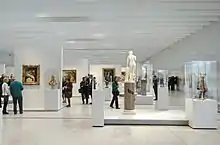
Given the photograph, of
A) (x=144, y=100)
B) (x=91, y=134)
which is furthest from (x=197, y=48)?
(x=91, y=134)

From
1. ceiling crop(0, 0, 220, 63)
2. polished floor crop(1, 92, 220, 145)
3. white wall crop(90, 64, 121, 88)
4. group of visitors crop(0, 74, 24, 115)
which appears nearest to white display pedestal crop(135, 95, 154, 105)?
ceiling crop(0, 0, 220, 63)

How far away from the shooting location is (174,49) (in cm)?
2591

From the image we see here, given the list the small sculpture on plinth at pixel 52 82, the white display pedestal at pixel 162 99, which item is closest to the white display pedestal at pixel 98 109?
the white display pedestal at pixel 162 99

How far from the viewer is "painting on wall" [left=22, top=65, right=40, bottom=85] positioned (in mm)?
18062

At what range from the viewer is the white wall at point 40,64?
59.7 feet

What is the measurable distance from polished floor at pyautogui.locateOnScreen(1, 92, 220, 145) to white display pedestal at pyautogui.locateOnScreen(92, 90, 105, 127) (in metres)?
0.31

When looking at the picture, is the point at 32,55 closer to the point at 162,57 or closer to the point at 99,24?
the point at 99,24

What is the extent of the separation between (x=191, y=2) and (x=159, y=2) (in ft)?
2.58

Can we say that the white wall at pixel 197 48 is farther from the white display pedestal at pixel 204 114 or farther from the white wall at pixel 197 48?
the white display pedestal at pixel 204 114

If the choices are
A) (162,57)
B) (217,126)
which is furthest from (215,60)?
(162,57)

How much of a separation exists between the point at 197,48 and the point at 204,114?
8724mm

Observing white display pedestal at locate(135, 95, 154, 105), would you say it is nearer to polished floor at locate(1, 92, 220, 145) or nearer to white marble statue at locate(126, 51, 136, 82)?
white marble statue at locate(126, 51, 136, 82)

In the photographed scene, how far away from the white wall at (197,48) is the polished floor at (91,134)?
17.5 ft

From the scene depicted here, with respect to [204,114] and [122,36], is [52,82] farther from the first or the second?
[204,114]
